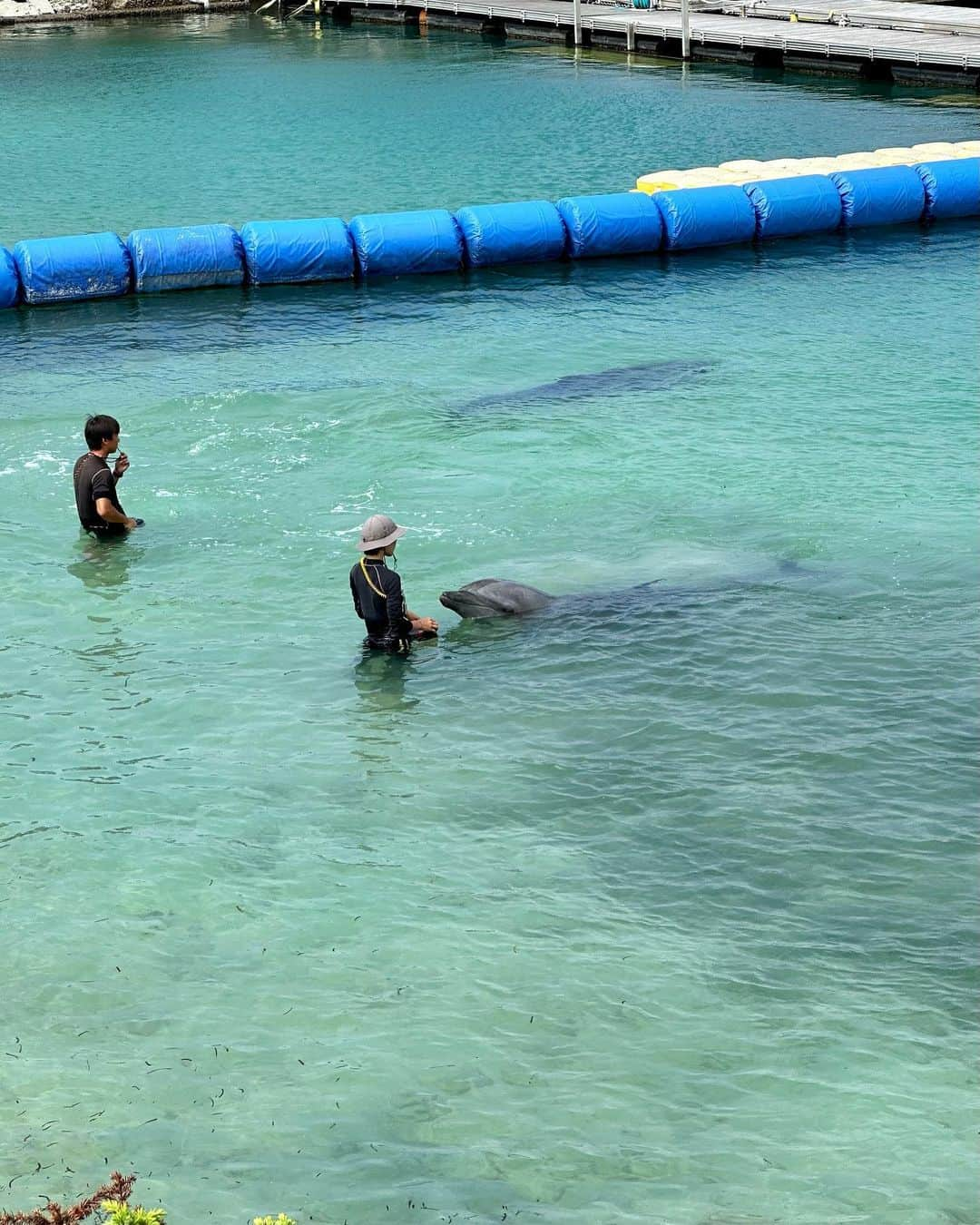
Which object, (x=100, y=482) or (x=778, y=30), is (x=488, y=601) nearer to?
(x=100, y=482)

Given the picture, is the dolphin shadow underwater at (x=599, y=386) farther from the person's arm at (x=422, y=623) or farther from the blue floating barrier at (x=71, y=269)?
the blue floating barrier at (x=71, y=269)

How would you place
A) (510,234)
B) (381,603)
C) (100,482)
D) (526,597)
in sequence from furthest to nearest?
(510,234)
(100,482)
(526,597)
(381,603)

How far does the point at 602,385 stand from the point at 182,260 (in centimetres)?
798

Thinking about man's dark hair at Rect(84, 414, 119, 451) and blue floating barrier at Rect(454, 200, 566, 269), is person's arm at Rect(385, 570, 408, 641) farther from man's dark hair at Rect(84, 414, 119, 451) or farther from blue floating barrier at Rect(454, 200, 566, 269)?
blue floating barrier at Rect(454, 200, 566, 269)

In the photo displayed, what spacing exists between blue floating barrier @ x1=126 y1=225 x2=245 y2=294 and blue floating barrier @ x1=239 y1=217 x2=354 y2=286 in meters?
0.28

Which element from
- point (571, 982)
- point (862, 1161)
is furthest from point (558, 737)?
point (862, 1161)

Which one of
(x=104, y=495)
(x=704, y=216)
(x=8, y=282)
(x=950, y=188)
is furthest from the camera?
(x=950, y=188)

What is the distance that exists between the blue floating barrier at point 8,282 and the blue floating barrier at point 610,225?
858cm

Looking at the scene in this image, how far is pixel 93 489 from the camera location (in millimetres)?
13797

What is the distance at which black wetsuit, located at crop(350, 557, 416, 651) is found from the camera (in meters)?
11.5

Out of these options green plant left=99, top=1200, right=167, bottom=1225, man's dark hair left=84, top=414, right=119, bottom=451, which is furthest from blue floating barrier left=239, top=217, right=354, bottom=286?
green plant left=99, top=1200, right=167, bottom=1225

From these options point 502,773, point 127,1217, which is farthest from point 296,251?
point 127,1217

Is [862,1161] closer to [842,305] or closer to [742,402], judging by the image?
[742,402]

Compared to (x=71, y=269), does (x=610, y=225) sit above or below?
above
